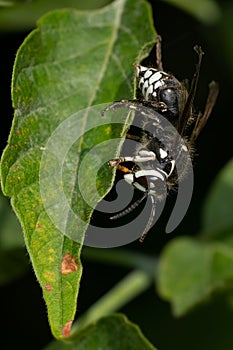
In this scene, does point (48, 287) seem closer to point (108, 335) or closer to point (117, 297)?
point (108, 335)

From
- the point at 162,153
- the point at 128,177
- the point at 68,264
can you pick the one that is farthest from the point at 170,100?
the point at 68,264

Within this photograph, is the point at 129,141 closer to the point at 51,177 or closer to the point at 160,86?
the point at 160,86

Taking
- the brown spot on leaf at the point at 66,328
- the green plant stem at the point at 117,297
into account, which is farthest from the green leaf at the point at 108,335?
the green plant stem at the point at 117,297

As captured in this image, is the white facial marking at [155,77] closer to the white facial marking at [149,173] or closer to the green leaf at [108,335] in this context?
the white facial marking at [149,173]

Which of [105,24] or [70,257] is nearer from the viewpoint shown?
[70,257]

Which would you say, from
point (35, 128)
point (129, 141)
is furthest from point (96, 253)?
point (35, 128)

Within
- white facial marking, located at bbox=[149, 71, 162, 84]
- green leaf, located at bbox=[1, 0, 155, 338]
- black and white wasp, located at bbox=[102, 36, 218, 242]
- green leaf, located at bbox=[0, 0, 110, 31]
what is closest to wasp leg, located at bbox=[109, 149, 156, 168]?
black and white wasp, located at bbox=[102, 36, 218, 242]
